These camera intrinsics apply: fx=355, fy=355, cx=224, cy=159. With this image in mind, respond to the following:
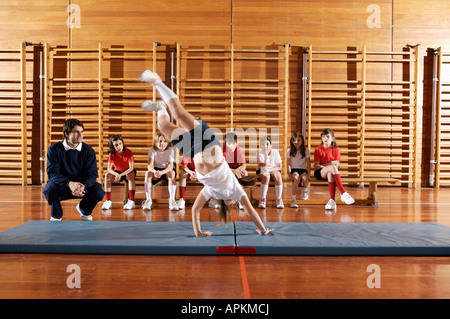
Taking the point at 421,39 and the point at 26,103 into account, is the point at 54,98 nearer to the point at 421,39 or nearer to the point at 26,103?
the point at 26,103

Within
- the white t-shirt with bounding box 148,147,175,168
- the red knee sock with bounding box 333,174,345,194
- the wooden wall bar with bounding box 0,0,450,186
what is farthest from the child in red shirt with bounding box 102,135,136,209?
the red knee sock with bounding box 333,174,345,194

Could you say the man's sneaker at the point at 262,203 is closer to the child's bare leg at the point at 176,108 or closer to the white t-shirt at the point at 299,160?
the white t-shirt at the point at 299,160

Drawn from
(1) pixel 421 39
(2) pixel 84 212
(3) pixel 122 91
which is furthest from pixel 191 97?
(1) pixel 421 39

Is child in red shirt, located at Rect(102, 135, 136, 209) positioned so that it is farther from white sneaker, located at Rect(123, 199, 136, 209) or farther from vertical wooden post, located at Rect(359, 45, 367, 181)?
vertical wooden post, located at Rect(359, 45, 367, 181)

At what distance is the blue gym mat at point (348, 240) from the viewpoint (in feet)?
8.73

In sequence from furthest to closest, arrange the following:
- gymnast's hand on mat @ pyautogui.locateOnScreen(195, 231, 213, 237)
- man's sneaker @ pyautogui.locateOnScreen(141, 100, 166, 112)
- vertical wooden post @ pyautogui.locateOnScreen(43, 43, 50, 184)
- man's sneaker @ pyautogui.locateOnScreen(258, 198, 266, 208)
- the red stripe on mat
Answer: vertical wooden post @ pyautogui.locateOnScreen(43, 43, 50, 184) → man's sneaker @ pyautogui.locateOnScreen(258, 198, 266, 208) → man's sneaker @ pyautogui.locateOnScreen(141, 100, 166, 112) → gymnast's hand on mat @ pyautogui.locateOnScreen(195, 231, 213, 237) → the red stripe on mat

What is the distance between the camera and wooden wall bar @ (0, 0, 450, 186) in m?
7.10

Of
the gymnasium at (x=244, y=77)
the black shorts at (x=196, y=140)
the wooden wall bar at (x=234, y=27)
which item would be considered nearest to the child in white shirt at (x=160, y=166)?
the black shorts at (x=196, y=140)

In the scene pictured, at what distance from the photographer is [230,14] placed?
7098mm

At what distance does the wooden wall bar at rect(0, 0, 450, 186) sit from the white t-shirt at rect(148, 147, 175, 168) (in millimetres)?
2616

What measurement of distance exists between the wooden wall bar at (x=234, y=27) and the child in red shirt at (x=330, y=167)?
210cm

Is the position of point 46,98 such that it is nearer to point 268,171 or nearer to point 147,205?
point 147,205
